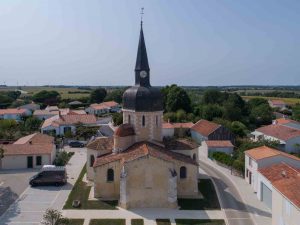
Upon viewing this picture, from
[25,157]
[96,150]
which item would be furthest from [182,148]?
[25,157]

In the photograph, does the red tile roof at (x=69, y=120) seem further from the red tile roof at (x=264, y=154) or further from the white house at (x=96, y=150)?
the red tile roof at (x=264, y=154)

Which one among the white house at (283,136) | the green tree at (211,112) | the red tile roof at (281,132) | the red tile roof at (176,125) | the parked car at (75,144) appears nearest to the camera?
the white house at (283,136)

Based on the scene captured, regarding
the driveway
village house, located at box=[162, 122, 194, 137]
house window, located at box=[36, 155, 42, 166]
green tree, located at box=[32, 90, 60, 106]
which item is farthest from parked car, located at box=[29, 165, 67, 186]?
green tree, located at box=[32, 90, 60, 106]

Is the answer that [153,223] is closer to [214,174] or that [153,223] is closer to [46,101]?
[214,174]

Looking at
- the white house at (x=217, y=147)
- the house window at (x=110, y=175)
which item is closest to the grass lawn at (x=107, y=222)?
the house window at (x=110, y=175)

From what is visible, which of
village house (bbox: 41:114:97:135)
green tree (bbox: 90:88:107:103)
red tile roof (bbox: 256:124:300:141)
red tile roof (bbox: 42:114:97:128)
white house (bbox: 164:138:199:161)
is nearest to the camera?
white house (bbox: 164:138:199:161)

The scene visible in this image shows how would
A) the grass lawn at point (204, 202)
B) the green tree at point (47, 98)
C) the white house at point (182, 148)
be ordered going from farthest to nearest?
the green tree at point (47, 98) → the white house at point (182, 148) → the grass lawn at point (204, 202)

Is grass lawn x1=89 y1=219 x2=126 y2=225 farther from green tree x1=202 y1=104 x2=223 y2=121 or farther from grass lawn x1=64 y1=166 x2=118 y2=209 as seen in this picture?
green tree x1=202 y1=104 x2=223 y2=121
